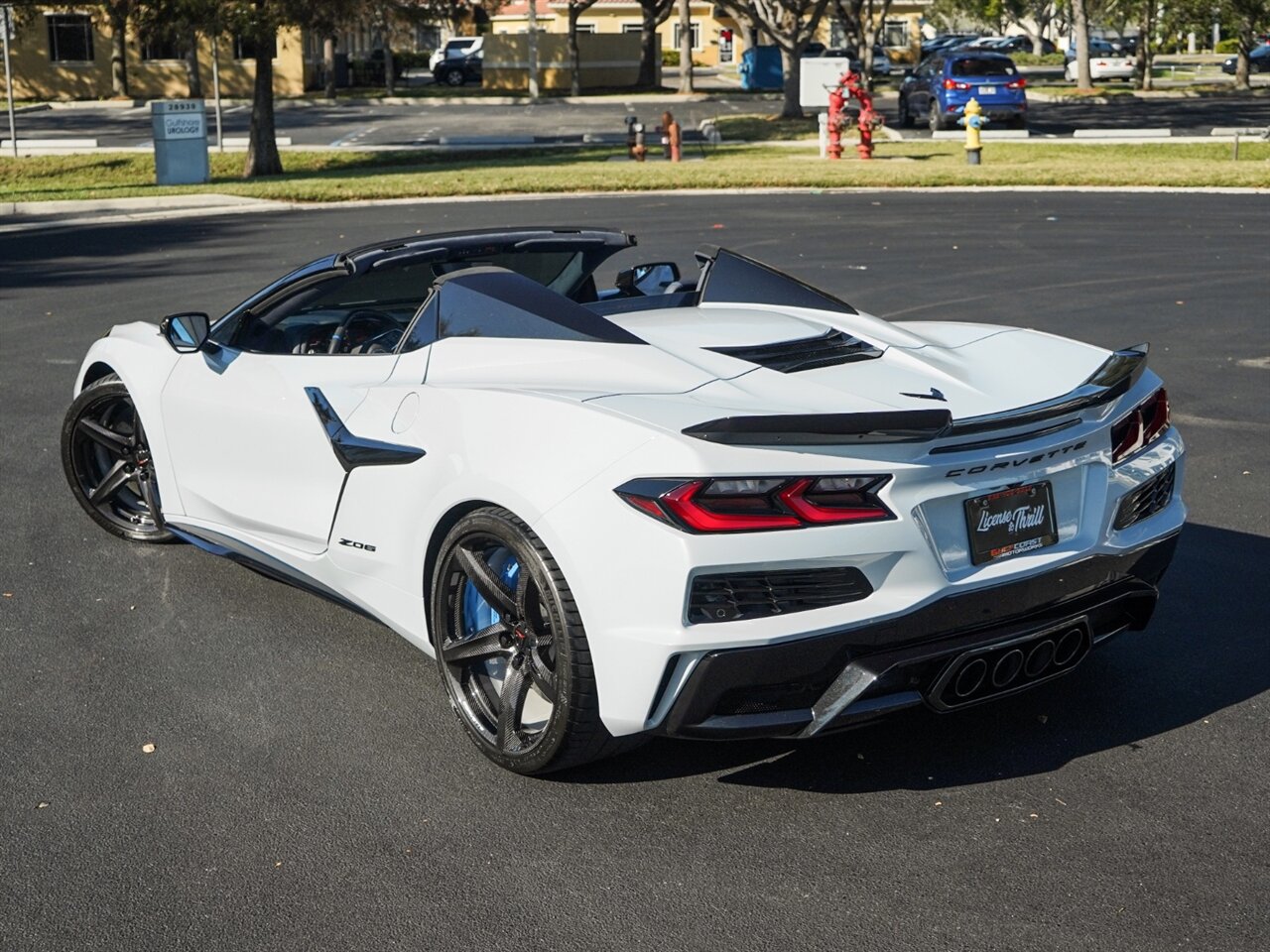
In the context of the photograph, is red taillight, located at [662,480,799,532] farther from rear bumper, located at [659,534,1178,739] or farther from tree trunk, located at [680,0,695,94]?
tree trunk, located at [680,0,695,94]

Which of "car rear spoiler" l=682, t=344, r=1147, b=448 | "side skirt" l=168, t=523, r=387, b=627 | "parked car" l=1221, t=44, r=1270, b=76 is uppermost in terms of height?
"parked car" l=1221, t=44, r=1270, b=76

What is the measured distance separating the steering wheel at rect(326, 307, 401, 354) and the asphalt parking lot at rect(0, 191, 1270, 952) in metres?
0.54

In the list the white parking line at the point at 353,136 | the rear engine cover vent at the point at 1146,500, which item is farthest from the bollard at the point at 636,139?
the rear engine cover vent at the point at 1146,500

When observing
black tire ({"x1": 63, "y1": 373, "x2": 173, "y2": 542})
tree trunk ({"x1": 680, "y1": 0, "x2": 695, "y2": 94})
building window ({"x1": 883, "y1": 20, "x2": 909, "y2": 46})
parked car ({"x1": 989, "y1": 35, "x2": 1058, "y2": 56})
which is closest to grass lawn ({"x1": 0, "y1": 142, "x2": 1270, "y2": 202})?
black tire ({"x1": 63, "y1": 373, "x2": 173, "y2": 542})

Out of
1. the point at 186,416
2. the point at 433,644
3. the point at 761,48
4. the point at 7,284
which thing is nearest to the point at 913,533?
the point at 433,644

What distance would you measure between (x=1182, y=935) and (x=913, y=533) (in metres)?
1.11

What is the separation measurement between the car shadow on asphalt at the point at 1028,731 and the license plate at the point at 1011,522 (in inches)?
21.6

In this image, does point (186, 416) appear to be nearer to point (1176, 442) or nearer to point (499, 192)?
point (1176, 442)

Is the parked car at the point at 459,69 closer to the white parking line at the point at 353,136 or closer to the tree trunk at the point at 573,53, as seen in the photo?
the tree trunk at the point at 573,53

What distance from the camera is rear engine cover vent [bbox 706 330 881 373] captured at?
4555 millimetres

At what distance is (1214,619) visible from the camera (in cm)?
561

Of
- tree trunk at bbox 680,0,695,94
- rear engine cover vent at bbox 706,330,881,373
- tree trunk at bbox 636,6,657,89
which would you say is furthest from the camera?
tree trunk at bbox 636,6,657,89

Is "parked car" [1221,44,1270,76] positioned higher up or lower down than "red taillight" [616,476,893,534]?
higher up

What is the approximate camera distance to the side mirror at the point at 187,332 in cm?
590
